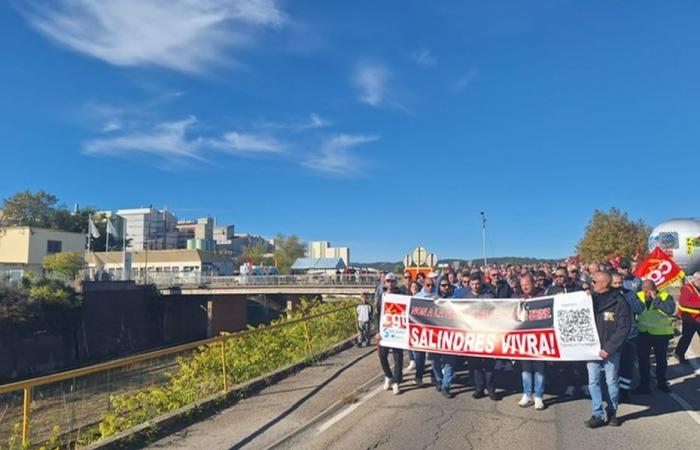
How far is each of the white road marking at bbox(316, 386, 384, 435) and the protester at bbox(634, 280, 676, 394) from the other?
4069mm

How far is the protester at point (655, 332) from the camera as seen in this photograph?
8.20m

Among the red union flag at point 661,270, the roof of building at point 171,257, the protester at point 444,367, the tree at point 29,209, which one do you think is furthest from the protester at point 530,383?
the tree at point 29,209

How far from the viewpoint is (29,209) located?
A: 91188 millimetres

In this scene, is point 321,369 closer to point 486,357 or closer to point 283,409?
point 283,409

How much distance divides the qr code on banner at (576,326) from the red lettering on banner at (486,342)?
19 cm

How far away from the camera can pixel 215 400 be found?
8164 mm

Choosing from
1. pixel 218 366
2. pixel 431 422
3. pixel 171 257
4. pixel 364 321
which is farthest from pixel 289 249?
pixel 431 422

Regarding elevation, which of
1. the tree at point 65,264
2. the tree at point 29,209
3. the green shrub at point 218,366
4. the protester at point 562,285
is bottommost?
the green shrub at point 218,366

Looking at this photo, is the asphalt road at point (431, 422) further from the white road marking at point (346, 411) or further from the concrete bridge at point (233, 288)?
the concrete bridge at point (233, 288)

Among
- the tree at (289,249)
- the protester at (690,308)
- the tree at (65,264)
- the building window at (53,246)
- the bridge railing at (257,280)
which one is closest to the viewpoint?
the protester at (690,308)

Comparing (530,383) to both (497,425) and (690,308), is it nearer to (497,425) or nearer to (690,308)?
(497,425)

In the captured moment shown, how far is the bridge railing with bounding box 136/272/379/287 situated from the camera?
49812mm

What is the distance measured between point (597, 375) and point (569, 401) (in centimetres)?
120

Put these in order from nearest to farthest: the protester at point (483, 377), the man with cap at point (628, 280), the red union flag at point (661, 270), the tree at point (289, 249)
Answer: the protester at point (483, 377), the man with cap at point (628, 280), the red union flag at point (661, 270), the tree at point (289, 249)
